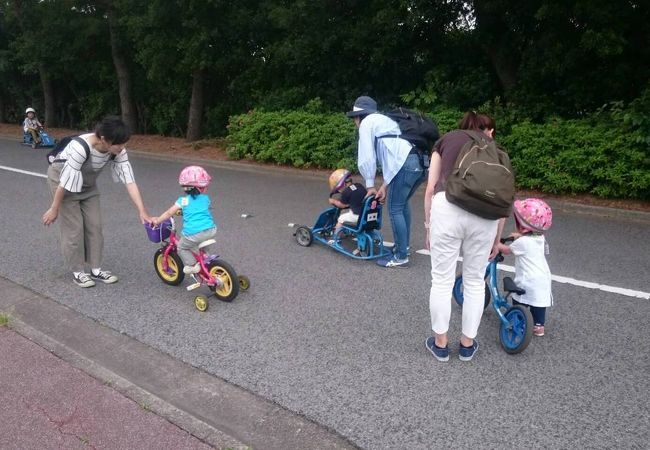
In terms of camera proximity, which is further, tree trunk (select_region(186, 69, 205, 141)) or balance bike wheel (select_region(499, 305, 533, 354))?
tree trunk (select_region(186, 69, 205, 141))

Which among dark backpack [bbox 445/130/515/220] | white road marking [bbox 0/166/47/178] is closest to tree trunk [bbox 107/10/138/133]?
white road marking [bbox 0/166/47/178]

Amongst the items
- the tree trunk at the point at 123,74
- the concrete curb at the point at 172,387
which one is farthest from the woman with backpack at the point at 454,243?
the tree trunk at the point at 123,74

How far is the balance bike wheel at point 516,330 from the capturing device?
3666mm

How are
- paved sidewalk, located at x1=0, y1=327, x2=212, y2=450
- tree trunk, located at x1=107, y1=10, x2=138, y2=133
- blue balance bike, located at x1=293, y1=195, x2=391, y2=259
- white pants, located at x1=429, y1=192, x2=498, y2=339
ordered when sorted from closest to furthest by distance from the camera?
1. paved sidewalk, located at x1=0, y1=327, x2=212, y2=450
2. white pants, located at x1=429, y1=192, x2=498, y2=339
3. blue balance bike, located at x1=293, y1=195, x2=391, y2=259
4. tree trunk, located at x1=107, y1=10, x2=138, y2=133

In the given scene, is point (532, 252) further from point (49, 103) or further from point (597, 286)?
point (49, 103)

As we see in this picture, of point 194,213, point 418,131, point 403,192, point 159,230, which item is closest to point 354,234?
point 403,192

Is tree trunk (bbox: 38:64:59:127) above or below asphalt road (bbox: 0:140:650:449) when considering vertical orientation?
above

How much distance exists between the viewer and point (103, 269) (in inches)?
224

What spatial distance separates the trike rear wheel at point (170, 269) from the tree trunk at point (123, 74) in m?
15.4

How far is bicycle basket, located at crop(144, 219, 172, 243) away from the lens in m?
4.77

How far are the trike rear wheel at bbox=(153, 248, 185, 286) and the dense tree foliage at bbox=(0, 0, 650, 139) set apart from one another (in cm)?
744

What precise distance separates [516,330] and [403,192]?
201 cm

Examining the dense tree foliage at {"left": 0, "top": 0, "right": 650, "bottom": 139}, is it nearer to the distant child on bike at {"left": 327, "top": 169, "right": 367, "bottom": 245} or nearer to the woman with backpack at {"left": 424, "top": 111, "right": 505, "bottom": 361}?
the distant child on bike at {"left": 327, "top": 169, "right": 367, "bottom": 245}

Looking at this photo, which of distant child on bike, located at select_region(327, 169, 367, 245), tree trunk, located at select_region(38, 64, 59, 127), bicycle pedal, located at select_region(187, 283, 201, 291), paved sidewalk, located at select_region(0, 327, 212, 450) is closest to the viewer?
paved sidewalk, located at select_region(0, 327, 212, 450)
